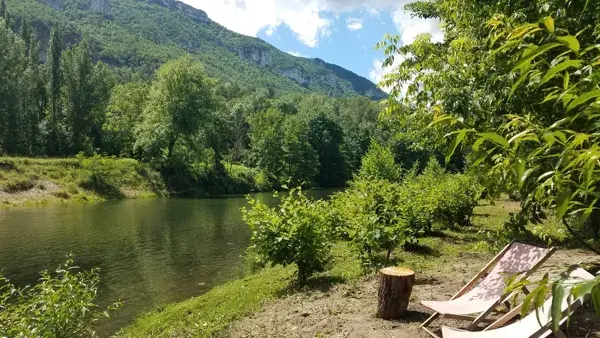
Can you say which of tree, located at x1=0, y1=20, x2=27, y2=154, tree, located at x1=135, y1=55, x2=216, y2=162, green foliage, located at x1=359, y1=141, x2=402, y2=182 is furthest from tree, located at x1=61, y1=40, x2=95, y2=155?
green foliage, located at x1=359, y1=141, x2=402, y2=182

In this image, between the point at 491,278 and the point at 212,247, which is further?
the point at 212,247

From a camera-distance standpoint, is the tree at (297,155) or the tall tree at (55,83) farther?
the tree at (297,155)

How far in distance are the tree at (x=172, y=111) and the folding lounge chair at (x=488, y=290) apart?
50.2 meters

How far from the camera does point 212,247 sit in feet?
61.9

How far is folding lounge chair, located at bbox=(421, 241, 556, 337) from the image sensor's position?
5.90 metres

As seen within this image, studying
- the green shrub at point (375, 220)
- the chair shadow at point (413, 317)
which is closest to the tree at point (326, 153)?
the green shrub at point (375, 220)

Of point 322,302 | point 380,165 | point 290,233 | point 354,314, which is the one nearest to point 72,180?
point 380,165

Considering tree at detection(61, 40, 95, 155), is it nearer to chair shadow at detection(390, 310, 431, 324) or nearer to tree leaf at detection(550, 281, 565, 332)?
chair shadow at detection(390, 310, 431, 324)

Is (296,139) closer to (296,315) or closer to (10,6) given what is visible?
(296,315)

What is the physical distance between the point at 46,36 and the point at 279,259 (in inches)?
7493

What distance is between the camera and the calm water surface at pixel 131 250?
12.7 m

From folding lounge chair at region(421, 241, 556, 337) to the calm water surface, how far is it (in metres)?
7.19

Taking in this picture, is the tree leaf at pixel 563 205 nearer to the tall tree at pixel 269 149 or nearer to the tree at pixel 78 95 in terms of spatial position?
the tree at pixel 78 95

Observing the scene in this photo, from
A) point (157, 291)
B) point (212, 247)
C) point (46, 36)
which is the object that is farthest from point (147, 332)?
point (46, 36)
